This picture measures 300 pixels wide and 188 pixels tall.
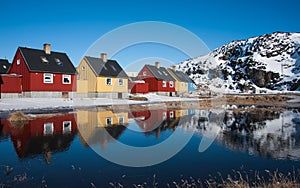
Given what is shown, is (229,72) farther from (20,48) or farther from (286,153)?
(286,153)

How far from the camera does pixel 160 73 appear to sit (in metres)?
57.3

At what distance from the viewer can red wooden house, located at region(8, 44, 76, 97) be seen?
31266 mm

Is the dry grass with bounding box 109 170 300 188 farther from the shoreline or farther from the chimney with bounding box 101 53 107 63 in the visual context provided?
the chimney with bounding box 101 53 107 63

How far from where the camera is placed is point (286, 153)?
29.2 ft

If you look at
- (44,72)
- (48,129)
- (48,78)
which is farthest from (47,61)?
(48,129)

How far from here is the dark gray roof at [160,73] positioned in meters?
54.5

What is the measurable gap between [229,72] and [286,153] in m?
Result: 114

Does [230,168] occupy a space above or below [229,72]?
below

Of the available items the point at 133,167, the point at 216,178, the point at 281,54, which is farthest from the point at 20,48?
the point at 281,54

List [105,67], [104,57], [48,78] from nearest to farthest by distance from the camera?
[48,78] < [105,67] < [104,57]

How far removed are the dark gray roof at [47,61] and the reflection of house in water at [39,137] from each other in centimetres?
1939

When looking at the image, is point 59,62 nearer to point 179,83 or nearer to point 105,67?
point 105,67

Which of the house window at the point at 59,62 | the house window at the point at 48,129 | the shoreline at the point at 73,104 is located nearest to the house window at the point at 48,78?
the house window at the point at 59,62

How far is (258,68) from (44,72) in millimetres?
97568
